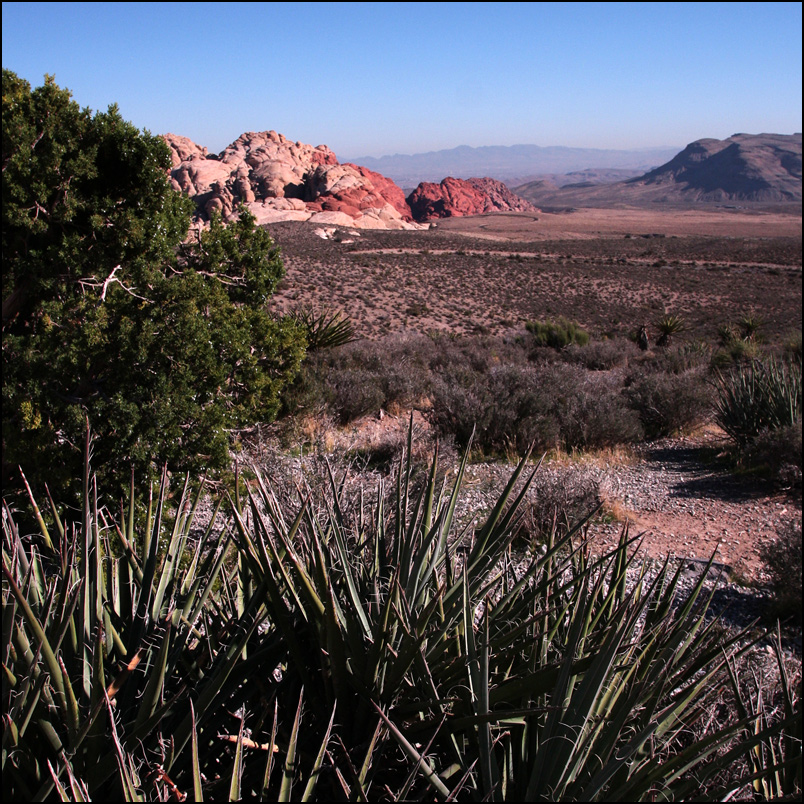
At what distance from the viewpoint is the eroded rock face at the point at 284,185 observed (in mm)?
78100

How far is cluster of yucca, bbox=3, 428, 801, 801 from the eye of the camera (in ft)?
4.98

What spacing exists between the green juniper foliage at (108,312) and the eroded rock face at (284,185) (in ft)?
225

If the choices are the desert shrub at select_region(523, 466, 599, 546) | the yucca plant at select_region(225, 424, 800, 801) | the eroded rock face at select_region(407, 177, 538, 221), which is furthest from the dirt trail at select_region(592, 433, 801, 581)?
the eroded rock face at select_region(407, 177, 538, 221)

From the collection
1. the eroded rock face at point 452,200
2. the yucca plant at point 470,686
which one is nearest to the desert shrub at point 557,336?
the yucca plant at point 470,686

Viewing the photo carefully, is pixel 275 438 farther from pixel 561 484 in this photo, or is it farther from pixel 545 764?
pixel 545 764

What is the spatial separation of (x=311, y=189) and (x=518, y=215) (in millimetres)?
50304

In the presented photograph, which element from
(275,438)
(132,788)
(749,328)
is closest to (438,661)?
(132,788)

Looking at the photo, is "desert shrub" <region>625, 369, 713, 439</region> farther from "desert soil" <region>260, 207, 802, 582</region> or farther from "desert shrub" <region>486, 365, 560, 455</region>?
"desert shrub" <region>486, 365, 560, 455</region>

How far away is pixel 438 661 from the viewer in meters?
1.95

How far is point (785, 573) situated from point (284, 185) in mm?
90831

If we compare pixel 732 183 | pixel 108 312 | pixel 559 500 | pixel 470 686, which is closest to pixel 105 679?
pixel 470 686

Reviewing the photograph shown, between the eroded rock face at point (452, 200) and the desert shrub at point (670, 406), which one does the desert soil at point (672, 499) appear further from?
the eroded rock face at point (452, 200)

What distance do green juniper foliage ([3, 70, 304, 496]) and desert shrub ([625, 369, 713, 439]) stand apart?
6807 mm

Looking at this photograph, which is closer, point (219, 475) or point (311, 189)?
point (219, 475)
